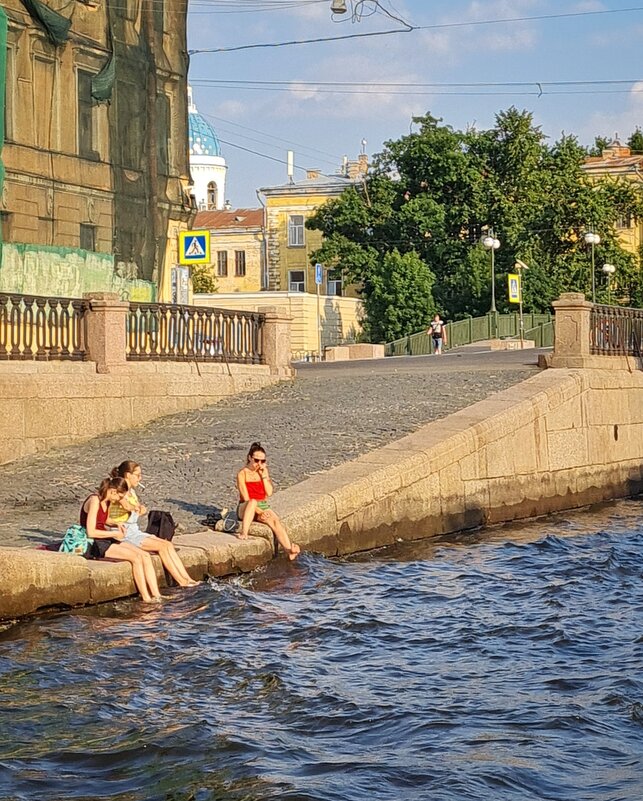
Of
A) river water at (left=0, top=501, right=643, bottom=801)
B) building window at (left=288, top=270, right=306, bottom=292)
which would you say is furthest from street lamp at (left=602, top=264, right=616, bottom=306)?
river water at (left=0, top=501, right=643, bottom=801)

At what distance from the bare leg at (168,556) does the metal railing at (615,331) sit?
1304 cm

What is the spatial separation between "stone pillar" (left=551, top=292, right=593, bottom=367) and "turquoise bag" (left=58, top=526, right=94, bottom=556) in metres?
12.9

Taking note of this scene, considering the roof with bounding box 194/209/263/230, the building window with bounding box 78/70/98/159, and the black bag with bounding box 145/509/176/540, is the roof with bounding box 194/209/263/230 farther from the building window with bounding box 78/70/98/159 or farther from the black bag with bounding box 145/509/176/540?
the black bag with bounding box 145/509/176/540

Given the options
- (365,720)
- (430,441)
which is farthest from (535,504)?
(365,720)

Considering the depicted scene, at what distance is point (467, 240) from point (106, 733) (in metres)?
58.4

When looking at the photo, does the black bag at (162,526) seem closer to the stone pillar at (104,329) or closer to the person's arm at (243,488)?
the person's arm at (243,488)

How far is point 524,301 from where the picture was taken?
61.8 m

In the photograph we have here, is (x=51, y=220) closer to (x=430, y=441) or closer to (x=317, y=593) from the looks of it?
(x=430, y=441)

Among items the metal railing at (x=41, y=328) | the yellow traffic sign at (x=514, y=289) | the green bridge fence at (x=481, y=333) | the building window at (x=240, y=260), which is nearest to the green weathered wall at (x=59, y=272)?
the metal railing at (x=41, y=328)

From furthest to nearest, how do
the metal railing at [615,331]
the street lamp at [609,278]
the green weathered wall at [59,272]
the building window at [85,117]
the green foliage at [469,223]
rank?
the green foliage at [469,223] → the street lamp at [609,278] → the building window at [85,117] → the green weathered wall at [59,272] → the metal railing at [615,331]

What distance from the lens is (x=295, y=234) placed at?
8331cm

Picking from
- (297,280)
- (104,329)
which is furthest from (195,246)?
(297,280)

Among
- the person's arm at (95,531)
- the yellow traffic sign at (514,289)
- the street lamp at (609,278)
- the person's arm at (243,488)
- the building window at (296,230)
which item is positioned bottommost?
the person's arm at (95,531)

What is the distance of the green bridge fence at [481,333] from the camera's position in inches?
2152
